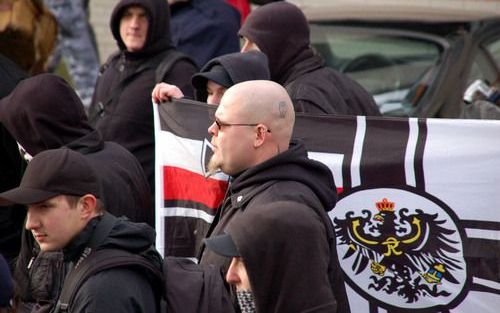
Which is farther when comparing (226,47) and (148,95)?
(226,47)

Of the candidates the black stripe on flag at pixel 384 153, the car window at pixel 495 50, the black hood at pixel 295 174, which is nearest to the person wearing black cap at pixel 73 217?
the black hood at pixel 295 174

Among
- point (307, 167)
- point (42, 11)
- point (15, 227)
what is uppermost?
point (42, 11)

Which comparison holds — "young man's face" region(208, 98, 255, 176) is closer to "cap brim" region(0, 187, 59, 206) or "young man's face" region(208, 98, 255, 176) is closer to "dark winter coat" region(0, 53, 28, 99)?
"cap brim" region(0, 187, 59, 206)

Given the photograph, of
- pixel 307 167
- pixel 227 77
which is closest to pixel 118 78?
pixel 227 77

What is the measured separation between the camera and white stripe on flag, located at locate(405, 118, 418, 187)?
5.40 metres

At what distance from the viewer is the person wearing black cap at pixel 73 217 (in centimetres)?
416

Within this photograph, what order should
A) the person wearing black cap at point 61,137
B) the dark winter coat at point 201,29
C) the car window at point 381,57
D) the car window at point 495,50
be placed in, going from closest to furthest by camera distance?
the person wearing black cap at point 61,137, the dark winter coat at point 201,29, the car window at point 495,50, the car window at point 381,57

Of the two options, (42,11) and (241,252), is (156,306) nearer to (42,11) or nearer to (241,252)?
(241,252)

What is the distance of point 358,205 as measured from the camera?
541 cm

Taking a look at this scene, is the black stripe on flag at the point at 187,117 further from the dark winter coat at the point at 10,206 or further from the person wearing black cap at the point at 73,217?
the person wearing black cap at the point at 73,217

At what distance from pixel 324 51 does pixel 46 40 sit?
2.06 m

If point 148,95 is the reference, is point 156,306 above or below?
below

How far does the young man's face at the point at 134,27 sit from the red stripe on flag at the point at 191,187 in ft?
3.46

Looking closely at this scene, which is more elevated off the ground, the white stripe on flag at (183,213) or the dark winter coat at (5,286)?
the white stripe on flag at (183,213)
